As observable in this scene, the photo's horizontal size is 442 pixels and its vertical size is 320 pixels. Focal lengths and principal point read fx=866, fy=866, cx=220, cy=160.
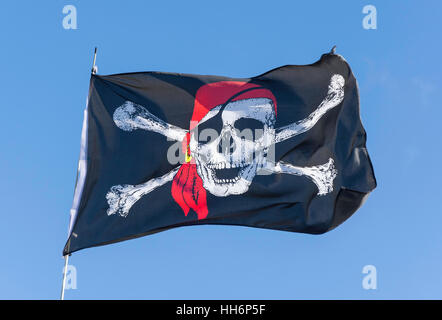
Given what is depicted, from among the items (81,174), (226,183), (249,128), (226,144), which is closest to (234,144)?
(226,144)

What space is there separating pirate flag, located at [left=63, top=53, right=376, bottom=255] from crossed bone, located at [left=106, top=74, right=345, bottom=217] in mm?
23

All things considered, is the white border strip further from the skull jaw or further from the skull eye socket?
the skull eye socket

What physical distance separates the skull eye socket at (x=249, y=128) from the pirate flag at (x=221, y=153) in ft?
0.08

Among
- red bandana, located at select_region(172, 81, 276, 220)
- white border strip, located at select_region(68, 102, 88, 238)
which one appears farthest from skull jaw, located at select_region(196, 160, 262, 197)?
white border strip, located at select_region(68, 102, 88, 238)

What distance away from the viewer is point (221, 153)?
19797mm

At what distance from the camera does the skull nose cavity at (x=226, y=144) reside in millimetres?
19825

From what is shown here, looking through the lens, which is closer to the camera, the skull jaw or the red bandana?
the red bandana

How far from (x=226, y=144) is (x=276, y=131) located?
1.22 metres

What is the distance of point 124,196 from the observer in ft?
62.7

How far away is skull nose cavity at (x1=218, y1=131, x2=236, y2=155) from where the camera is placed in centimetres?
1983

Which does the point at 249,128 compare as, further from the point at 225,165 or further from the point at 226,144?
the point at 225,165

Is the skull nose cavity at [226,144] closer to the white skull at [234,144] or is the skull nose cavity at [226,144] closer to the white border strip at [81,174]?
the white skull at [234,144]

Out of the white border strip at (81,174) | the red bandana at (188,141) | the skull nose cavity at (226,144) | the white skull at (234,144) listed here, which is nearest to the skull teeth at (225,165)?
the white skull at (234,144)
